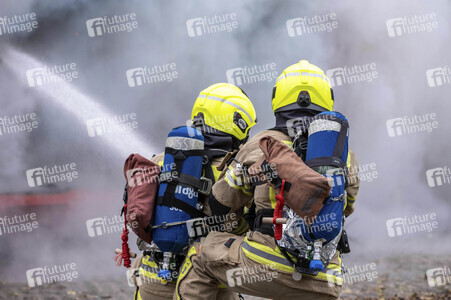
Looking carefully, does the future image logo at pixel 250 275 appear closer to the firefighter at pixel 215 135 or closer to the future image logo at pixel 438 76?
the firefighter at pixel 215 135

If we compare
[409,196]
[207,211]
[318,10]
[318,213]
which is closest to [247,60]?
[318,10]

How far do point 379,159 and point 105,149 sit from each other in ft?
18.1

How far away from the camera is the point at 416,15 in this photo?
34.0ft

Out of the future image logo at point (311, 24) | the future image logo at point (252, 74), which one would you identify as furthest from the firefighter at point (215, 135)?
the future image logo at point (311, 24)

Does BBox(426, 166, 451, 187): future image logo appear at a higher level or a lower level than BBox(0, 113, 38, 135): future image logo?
lower

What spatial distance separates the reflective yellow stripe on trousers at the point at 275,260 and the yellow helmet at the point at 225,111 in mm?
1345

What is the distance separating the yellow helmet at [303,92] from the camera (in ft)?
12.4

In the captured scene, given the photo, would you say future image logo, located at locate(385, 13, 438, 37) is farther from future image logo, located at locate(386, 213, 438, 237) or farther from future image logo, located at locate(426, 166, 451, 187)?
future image logo, located at locate(386, 213, 438, 237)

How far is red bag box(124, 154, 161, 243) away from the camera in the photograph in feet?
13.2

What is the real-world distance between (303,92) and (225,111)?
1.01 m

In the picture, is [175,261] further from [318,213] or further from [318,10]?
[318,10]

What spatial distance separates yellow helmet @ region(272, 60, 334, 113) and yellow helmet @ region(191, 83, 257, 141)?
77 centimetres

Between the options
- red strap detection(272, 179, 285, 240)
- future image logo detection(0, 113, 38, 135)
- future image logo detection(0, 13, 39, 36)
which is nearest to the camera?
red strap detection(272, 179, 285, 240)

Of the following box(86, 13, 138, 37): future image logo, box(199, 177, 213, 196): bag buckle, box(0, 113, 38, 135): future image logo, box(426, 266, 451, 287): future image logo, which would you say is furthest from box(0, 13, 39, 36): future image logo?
box(426, 266, 451, 287): future image logo
